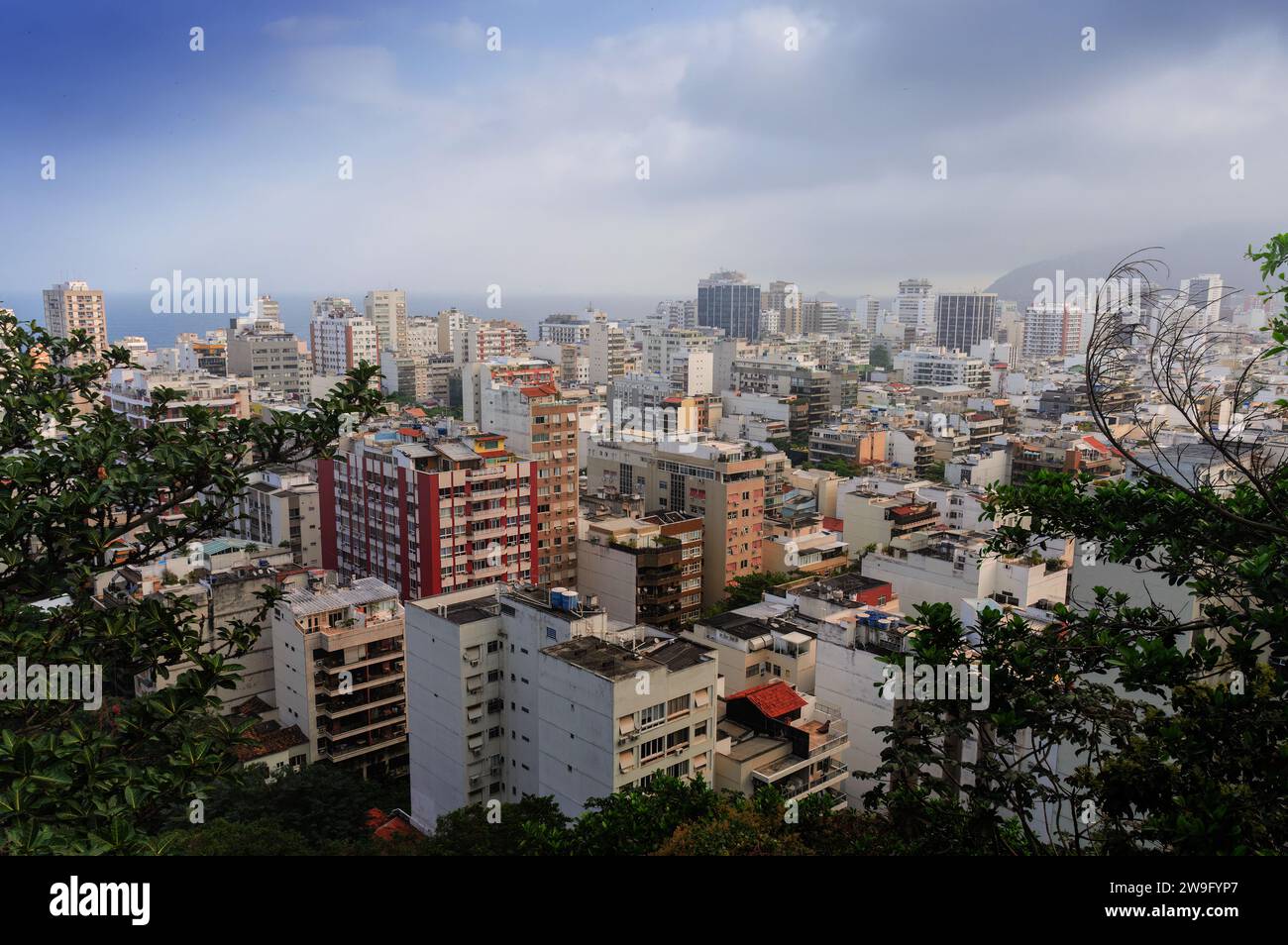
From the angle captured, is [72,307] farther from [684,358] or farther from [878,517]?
[878,517]

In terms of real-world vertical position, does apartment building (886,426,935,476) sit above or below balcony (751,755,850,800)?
above

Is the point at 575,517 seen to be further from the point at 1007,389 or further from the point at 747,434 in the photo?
the point at 1007,389

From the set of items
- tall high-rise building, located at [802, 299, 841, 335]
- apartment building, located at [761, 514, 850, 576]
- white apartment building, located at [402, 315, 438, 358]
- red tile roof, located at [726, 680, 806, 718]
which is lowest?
apartment building, located at [761, 514, 850, 576]

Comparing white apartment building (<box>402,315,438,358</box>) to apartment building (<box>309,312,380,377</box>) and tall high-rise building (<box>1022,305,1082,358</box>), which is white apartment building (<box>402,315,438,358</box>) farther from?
tall high-rise building (<box>1022,305,1082,358</box>)

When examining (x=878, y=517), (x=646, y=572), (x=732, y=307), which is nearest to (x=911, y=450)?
(x=878, y=517)

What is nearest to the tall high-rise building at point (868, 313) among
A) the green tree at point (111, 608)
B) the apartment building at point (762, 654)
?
the apartment building at point (762, 654)

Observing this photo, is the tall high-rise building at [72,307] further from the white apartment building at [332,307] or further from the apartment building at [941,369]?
the apartment building at [941,369]

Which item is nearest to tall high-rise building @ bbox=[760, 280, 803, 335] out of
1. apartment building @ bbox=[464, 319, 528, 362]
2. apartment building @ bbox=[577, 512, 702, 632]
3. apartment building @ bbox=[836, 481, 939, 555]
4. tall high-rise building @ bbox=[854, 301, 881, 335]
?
tall high-rise building @ bbox=[854, 301, 881, 335]

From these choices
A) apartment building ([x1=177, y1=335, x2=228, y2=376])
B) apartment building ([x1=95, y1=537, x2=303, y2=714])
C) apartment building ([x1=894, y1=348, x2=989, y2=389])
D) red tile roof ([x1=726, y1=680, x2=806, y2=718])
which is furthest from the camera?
apartment building ([x1=894, y1=348, x2=989, y2=389])
